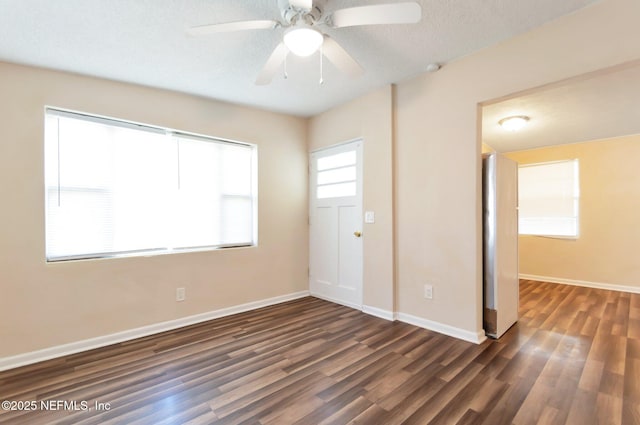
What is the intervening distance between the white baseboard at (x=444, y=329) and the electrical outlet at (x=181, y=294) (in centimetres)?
238

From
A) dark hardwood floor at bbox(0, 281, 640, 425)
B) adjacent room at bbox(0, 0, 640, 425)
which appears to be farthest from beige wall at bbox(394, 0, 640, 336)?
dark hardwood floor at bbox(0, 281, 640, 425)

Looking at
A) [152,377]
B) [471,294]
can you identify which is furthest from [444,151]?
[152,377]

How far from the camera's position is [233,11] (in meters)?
1.96

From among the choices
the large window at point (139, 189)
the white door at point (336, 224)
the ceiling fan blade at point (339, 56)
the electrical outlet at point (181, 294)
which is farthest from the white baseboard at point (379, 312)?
the ceiling fan blade at point (339, 56)

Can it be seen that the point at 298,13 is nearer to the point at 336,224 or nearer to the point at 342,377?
the point at 342,377

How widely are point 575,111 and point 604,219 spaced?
7.63 ft

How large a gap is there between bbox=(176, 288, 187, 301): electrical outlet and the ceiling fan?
8.25 feet

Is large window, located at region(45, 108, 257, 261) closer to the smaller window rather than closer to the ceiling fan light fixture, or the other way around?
the smaller window

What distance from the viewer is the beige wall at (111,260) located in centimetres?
242

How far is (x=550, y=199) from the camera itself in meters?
5.17

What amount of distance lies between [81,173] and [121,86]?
94 centimetres

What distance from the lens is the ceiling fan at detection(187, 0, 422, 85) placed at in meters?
1.48

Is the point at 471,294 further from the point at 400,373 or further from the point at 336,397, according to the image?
the point at 336,397

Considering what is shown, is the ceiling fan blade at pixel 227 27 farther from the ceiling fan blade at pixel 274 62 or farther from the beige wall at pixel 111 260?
the beige wall at pixel 111 260
